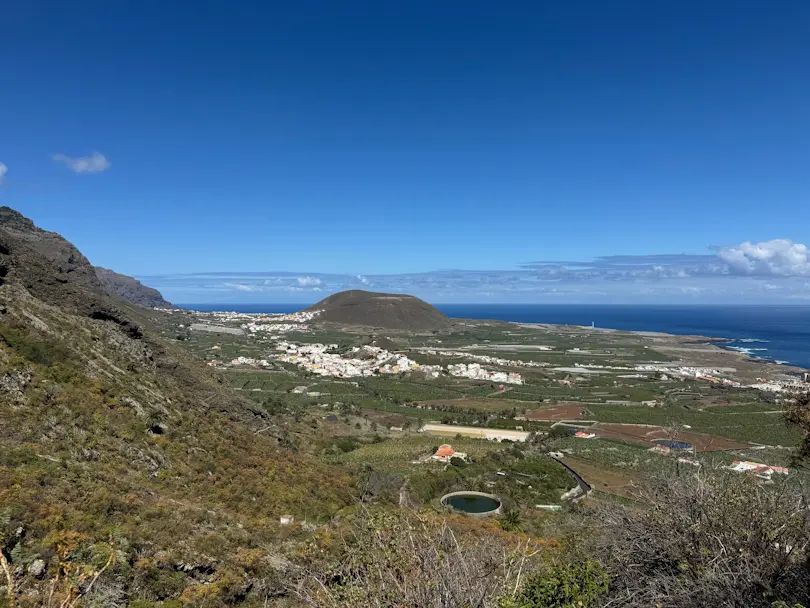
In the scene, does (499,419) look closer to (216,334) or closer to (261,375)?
(261,375)

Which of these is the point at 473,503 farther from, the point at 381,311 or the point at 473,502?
the point at 381,311

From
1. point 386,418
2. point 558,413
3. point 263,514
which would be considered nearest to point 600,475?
point 558,413

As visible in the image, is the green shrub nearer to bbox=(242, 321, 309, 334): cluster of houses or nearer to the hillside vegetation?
the hillside vegetation

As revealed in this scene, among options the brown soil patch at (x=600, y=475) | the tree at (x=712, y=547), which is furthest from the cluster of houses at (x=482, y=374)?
the tree at (x=712, y=547)

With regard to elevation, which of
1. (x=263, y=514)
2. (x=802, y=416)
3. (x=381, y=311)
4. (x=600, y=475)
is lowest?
(x=600, y=475)

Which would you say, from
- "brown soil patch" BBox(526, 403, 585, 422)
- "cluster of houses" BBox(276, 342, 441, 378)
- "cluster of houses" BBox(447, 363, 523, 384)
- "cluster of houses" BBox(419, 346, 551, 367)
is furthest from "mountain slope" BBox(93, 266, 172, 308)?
"brown soil patch" BBox(526, 403, 585, 422)

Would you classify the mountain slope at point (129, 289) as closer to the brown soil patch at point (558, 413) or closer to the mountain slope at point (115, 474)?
the brown soil patch at point (558, 413)

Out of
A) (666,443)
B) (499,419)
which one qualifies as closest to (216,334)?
(499,419)

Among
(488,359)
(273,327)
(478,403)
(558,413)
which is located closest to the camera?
(558,413)
